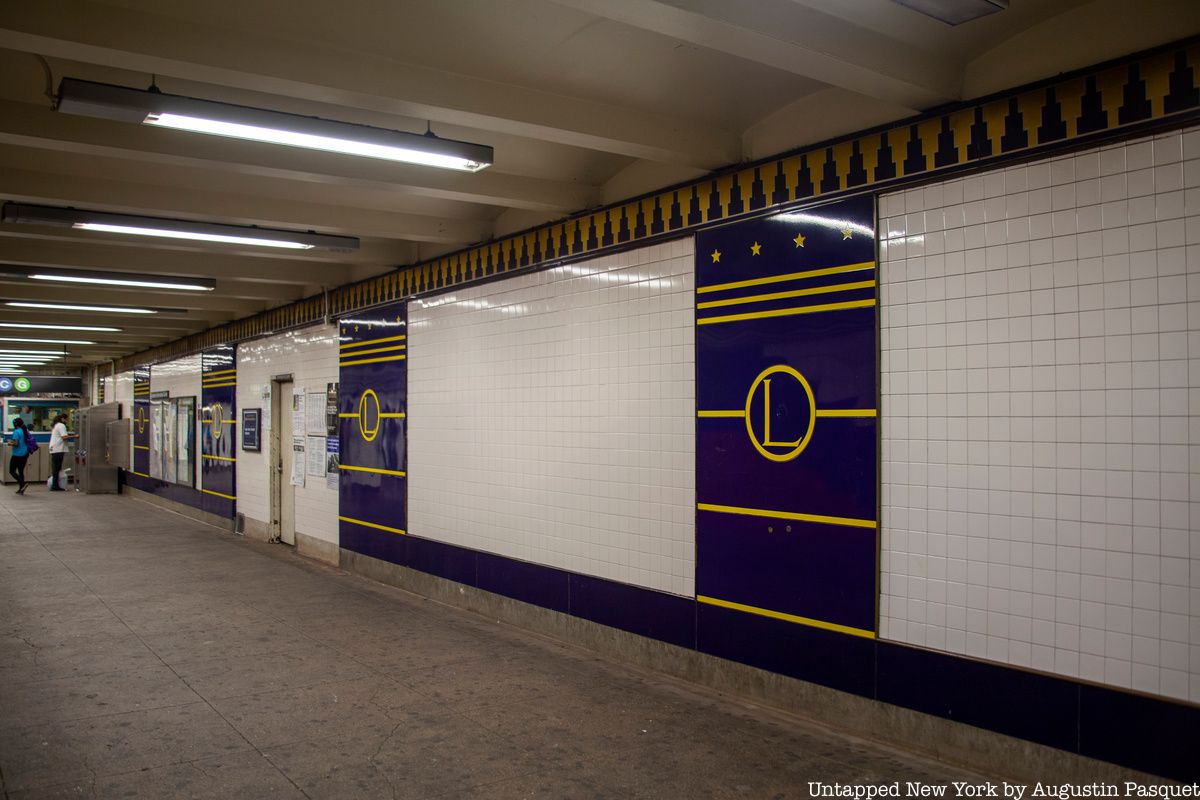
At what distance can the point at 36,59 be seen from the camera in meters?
4.13

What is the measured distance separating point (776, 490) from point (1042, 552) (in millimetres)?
1396

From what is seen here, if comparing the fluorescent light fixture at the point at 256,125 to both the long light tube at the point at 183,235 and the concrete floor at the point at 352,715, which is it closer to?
the long light tube at the point at 183,235

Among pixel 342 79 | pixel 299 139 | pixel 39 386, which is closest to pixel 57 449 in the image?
pixel 39 386

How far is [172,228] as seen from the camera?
6.64 metres

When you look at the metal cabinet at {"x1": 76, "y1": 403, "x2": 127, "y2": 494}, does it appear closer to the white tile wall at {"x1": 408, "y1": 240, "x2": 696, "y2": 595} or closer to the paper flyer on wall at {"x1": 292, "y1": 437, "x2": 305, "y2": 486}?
the paper flyer on wall at {"x1": 292, "y1": 437, "x2": 305, "y2": 486}

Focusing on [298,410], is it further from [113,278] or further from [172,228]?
[172,228]

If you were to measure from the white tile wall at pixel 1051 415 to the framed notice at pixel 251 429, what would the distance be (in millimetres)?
9878

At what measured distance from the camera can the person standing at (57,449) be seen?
18531mm

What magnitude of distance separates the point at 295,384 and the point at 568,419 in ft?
19.6

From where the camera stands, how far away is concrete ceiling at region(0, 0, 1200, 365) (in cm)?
342

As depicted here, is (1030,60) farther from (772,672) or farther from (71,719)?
(71,719)

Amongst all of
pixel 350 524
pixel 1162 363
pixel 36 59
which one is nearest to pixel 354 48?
pixel 36 59

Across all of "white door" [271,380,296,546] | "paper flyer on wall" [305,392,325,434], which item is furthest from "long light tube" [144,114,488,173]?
"white door" [271,380,296,546]

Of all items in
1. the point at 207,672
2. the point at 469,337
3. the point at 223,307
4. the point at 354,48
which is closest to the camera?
the point at 354,48
